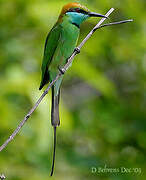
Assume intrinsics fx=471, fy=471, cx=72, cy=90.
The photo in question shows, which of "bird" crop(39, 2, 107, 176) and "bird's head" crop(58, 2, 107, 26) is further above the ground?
"bird's head" crop(58, 2, 107, 26)

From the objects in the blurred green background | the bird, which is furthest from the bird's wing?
the blurred green background

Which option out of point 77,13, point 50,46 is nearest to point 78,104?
point 50,46

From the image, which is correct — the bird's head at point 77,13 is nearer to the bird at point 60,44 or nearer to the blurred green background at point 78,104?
the bird at point 60,44

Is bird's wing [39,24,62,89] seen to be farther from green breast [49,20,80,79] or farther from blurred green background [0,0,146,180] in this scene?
blurred green background [0,0,146,180]

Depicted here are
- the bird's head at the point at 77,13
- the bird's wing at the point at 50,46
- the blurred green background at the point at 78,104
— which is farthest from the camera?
the blurred green background at the point at 78,104

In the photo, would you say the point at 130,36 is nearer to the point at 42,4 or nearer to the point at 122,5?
the point at 122,5

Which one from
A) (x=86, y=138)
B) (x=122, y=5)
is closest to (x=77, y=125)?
(x=86, y=138)

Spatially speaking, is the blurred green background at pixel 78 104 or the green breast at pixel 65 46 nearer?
the green breast at pixel 65 46

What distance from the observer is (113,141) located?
250 cm

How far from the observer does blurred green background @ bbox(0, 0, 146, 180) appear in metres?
2.09

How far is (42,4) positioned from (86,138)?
0.83 metres

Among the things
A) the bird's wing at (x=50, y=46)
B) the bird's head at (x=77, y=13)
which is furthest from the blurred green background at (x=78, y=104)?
the bird's head at (x=77, y=13)

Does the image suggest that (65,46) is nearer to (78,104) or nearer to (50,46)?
(50,46)

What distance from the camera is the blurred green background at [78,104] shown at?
6.85 ft
